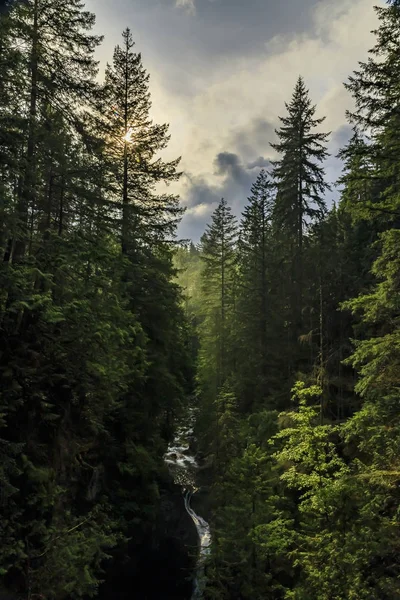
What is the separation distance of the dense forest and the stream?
3.53ft

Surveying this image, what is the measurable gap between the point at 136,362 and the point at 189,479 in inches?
620

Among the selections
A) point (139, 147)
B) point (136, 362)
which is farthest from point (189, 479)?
point (139, 147)

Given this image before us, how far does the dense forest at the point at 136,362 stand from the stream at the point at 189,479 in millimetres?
1075

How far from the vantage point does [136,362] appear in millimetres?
15250

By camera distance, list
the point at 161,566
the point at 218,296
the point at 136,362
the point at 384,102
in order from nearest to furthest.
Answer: the point at 384,102 < the point at 136,362 < the point at 161,566 < the point at 218,296

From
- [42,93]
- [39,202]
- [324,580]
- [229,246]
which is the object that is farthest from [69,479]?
[229,246]

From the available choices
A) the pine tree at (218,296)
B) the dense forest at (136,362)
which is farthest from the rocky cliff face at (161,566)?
the pine tree at (218,296)

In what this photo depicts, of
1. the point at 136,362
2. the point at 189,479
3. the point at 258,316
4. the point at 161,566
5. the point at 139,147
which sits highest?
the point at 139,147

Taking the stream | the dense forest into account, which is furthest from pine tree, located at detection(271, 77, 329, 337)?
the stream

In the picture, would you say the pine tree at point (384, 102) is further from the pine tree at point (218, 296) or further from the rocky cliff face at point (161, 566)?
the pine tree at point (218, 296)

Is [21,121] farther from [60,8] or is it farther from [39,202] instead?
[60,8]

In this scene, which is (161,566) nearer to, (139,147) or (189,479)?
(189,479)

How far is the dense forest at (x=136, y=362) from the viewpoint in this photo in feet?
25.1

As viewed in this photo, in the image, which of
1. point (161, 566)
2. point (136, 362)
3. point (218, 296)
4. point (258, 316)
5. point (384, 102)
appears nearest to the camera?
point (384, 102)
